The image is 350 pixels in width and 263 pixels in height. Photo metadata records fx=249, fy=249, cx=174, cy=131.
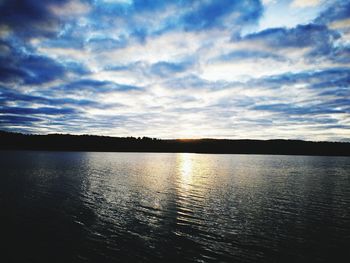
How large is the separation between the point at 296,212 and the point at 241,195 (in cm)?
1120

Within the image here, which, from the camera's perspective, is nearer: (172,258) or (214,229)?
(172,258)

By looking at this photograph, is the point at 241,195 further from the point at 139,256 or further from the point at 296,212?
the point at 139,256

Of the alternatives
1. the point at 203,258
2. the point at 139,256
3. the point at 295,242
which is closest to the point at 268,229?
the point at 295,242

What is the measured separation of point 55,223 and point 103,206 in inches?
299

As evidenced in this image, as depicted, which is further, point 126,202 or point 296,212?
point 126,202

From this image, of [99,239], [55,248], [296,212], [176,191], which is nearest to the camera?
[55,248]

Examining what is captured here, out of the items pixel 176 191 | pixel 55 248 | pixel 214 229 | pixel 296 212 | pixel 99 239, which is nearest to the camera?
pixel 55 248

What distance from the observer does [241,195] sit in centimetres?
4078

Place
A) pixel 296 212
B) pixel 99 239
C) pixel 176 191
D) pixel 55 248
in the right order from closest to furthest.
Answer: pixel 55 248 → pixel 99 239 → pixel 296 212 → pixel 176 191

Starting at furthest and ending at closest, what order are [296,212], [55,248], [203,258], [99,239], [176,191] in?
[176,191]
[296,212]
[99,239]
[55,248]
[203,258]

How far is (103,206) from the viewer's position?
31297mm

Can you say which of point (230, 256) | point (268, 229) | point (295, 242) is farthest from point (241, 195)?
point (230, 256)

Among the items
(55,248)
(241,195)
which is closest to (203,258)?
(55,248)

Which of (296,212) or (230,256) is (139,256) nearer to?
(230,256)
